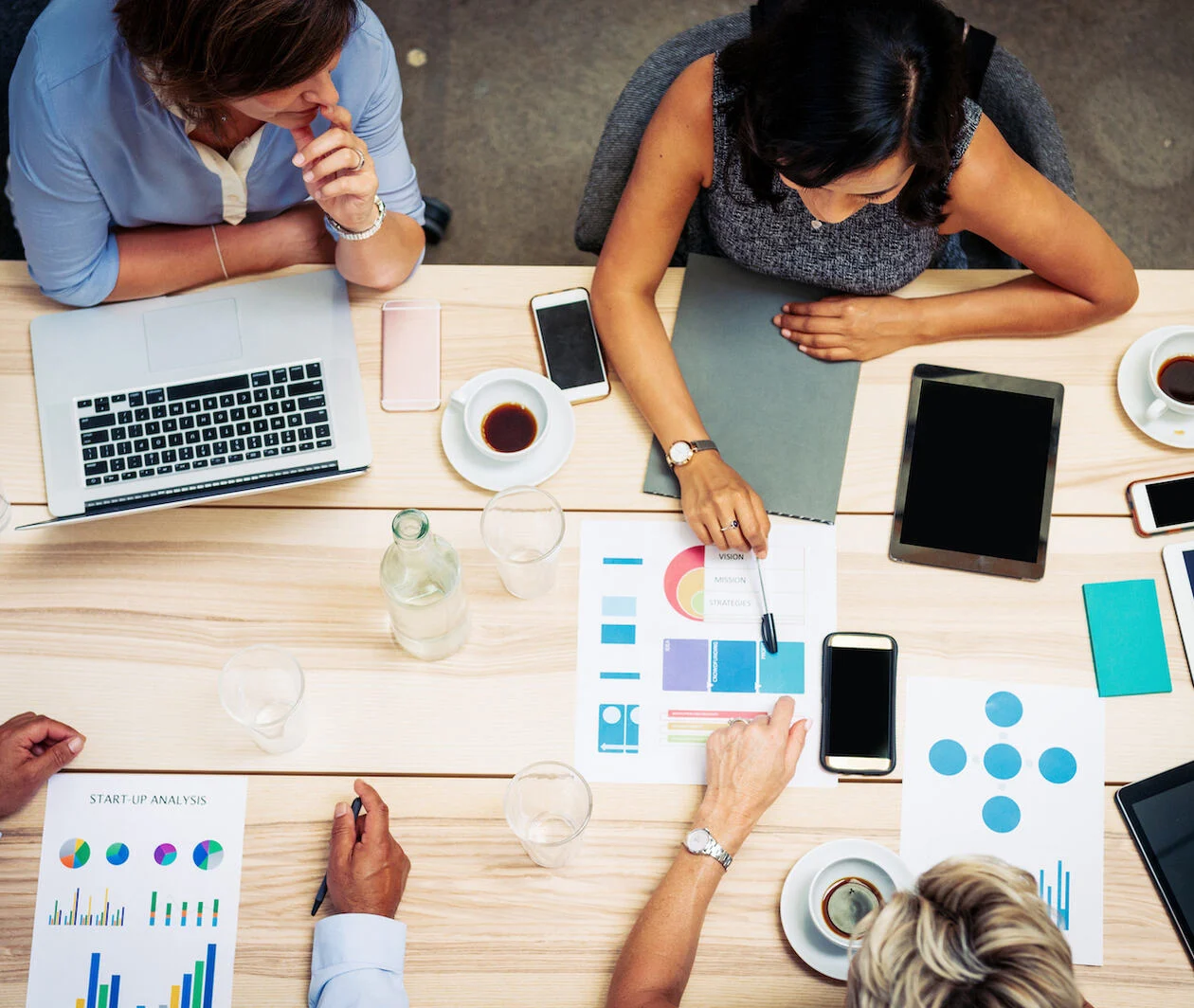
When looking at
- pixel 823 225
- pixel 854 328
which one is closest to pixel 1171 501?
pixel 854 328

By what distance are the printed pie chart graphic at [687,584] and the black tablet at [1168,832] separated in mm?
555

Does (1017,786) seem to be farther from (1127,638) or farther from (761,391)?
(761,391)

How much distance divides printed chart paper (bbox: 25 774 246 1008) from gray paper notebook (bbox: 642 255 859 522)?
27.3 inches

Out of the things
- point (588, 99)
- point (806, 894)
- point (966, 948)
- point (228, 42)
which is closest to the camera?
point (966, 948)

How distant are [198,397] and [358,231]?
0.30m

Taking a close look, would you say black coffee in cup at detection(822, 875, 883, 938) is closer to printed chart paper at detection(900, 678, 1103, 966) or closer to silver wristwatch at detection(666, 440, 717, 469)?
printed chart paper at detection(900, 678, 1103, 966)

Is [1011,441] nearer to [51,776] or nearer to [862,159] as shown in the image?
[862,159]

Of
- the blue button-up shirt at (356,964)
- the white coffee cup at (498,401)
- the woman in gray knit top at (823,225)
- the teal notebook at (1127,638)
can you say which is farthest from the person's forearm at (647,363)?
the blue button-up shirt at (356,964)

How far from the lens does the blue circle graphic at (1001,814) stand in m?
1.19

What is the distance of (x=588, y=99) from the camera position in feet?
7.82

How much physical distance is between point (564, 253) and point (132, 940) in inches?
65.7

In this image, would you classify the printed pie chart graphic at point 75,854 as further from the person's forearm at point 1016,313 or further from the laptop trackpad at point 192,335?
the person's forearm at point 1016,313

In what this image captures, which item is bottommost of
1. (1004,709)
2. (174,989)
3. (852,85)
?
(174,989)

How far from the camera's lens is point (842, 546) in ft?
4.18
